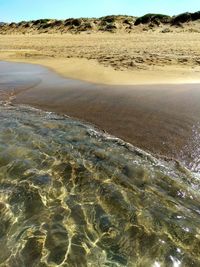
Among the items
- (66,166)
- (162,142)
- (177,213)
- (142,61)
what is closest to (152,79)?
(142,61)

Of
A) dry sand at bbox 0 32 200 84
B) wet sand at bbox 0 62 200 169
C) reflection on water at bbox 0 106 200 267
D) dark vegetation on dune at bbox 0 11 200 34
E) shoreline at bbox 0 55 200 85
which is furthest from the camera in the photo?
dark vegetation on dune at bbox 0 11 200 34

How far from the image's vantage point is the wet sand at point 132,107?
22.3 feet

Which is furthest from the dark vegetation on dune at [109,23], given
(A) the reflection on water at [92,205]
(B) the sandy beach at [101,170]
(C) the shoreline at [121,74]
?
(A) the reflection on water at [92,205]

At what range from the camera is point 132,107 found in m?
8.54

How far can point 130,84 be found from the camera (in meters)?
10.7

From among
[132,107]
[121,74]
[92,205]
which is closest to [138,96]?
[132,107]

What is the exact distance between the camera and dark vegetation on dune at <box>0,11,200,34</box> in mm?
28000

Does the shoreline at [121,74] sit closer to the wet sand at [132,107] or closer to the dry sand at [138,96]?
the dry sand at [138,96]

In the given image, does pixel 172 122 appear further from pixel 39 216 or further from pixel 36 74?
pixel 36 74

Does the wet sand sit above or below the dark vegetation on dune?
below

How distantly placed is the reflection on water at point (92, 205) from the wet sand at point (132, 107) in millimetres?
658

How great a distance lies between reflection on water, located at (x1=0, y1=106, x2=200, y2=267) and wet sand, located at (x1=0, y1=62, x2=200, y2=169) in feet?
2.16

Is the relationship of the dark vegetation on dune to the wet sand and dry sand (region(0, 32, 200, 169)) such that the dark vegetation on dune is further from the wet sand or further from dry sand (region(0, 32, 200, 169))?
the wet sand

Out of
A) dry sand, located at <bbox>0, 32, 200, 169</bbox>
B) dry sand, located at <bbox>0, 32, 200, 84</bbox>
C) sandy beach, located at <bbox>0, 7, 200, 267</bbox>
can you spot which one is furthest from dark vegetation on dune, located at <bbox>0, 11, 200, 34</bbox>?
sandy beach, located at <bbox>0, 7, 200, 267</bbox>
